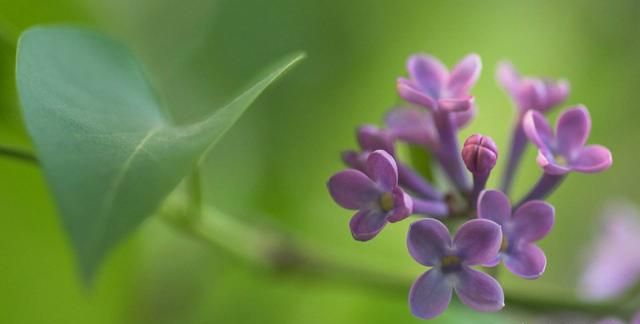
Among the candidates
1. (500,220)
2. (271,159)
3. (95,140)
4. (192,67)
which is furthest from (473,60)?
(192,67)

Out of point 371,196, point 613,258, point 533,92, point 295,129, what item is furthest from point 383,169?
point 295,129


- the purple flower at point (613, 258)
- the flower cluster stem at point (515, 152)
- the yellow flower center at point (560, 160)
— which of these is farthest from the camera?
the purple flower at point (613, 258)

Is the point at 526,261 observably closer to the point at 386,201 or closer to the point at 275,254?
the point at 386,201

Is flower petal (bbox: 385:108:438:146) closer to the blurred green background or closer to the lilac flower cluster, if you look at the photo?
the lilac flower cluster

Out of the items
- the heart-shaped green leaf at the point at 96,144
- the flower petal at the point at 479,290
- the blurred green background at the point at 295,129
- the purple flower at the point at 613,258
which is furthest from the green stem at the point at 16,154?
the purple flower at the point at 613,258

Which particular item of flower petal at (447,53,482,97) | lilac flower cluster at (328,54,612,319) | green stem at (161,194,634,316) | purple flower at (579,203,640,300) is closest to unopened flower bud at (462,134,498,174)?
lilac flower cluster at (328,54,612,319)

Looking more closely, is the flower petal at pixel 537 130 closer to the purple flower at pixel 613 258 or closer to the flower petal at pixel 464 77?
the flower petal at pixel 464 77

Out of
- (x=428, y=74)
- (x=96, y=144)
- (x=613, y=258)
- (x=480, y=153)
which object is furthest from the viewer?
(x=613, y=258)

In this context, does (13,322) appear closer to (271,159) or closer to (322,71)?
(271,159)
